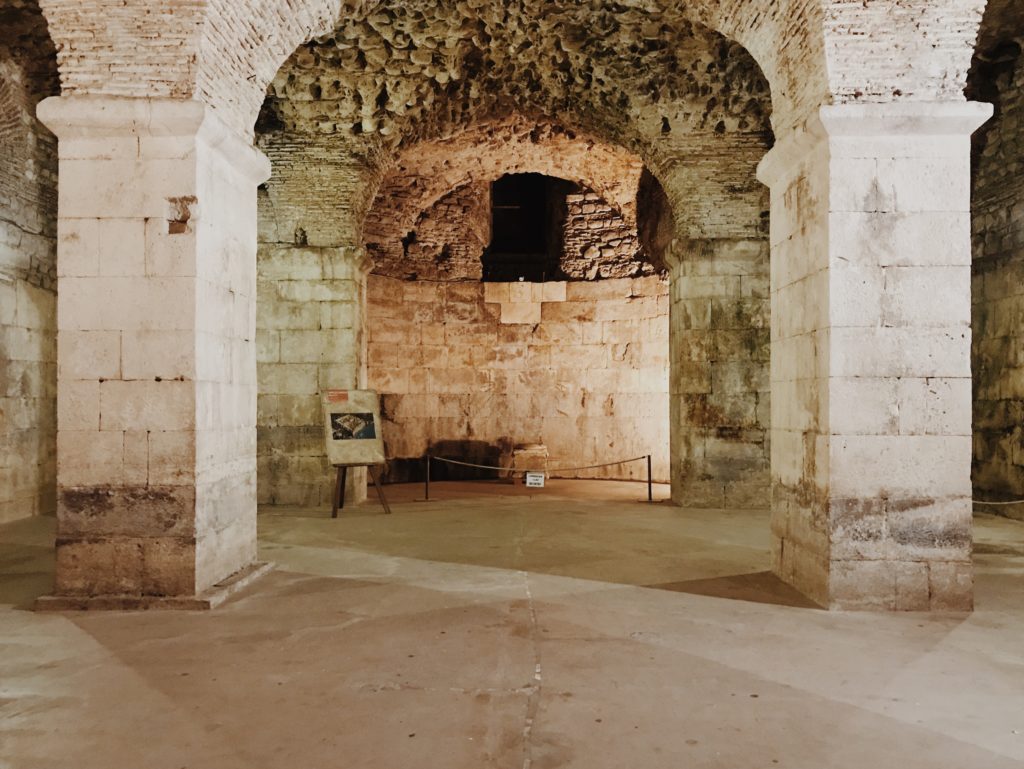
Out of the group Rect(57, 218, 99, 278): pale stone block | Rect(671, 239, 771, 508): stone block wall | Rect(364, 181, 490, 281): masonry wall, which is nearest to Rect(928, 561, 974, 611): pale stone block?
Rect(671, 239, 771, 508): stone block wall

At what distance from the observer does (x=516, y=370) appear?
475 inches

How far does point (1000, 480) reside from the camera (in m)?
7.72

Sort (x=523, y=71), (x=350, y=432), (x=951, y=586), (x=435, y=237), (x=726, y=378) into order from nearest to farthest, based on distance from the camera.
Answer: (x=951, y=586) → (x=350, y=432) → (x=523, y=71) → (x=726, y=378) → (x=435, y=237)

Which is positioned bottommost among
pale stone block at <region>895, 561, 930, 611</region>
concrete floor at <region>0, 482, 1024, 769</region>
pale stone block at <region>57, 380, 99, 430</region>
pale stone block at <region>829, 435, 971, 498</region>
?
concrete floor at <region>0, 482, 1024, 769</region>

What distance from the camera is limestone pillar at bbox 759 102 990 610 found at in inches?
163

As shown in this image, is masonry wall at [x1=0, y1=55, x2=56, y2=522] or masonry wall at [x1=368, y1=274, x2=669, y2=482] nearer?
masonry wall at [x1=0, y1=55, x2=56, y2=522]

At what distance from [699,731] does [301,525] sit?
5127mm

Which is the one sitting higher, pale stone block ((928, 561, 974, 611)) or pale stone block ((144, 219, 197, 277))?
pale stone block ((144, 219, 197, 277))

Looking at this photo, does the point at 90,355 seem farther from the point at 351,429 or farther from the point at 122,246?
the point at 351,429

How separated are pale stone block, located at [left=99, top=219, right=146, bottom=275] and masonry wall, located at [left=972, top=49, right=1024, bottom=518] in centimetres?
800

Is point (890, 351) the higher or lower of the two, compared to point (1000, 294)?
lower

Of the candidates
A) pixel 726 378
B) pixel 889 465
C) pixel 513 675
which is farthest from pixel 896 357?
pixel 726 378

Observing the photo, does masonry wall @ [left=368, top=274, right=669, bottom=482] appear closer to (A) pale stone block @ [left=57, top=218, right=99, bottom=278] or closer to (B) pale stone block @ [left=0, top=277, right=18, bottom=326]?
(B) pale stone block @ [left=0, top=277, right=18, bottom=326]

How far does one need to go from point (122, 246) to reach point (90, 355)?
0.66 metres
